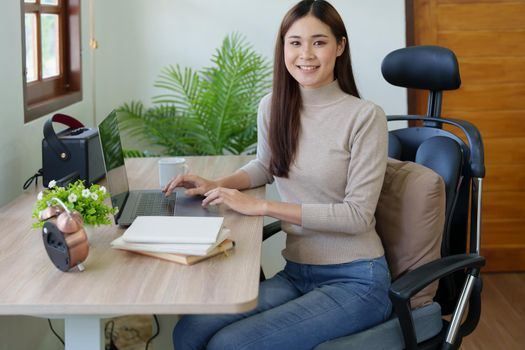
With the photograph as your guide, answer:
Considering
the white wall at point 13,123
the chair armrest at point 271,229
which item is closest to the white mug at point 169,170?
the chair armrest at point 271,229

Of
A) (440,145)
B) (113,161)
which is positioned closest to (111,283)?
(113,161)

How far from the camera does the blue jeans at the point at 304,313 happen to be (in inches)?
74.6

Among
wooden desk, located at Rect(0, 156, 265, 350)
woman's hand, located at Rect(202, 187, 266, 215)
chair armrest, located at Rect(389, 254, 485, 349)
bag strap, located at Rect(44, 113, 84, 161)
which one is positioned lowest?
chair armrest, located at Rect(389, 254, 485, 349)

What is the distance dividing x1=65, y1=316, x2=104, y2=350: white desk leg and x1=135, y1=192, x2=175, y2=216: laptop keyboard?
0.50 metres

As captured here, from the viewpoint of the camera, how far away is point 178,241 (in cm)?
176

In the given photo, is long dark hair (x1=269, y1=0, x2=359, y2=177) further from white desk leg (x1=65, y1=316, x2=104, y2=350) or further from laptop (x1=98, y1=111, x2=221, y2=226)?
white desk leg (x1=65, y1=316, x2=104, y2=350)

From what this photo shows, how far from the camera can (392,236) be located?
7.18ft

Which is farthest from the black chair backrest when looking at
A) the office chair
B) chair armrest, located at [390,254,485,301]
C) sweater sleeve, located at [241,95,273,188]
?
sweater sleeve, located at [241,95,273,188]

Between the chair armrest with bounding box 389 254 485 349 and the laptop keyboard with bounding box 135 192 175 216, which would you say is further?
the laptop keyboard with bounding box 135 192 175 216

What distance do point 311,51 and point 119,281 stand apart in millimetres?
917

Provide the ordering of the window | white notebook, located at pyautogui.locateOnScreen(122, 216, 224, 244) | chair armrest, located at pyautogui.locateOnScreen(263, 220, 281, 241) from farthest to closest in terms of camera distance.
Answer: the window → chair armrest, located at pyautogui.locateOnScreen(263, 220, 281, 241) → white notebook, located at pyautogui.locateOnScreen(122, 216, 224, 244)

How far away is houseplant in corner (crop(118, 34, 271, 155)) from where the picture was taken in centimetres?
377

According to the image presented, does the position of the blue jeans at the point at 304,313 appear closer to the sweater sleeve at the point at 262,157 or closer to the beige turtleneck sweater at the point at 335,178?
the beige turtleneck sweater at the point at 335,178

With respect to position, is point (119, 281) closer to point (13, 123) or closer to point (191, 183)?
point (191, 183)
